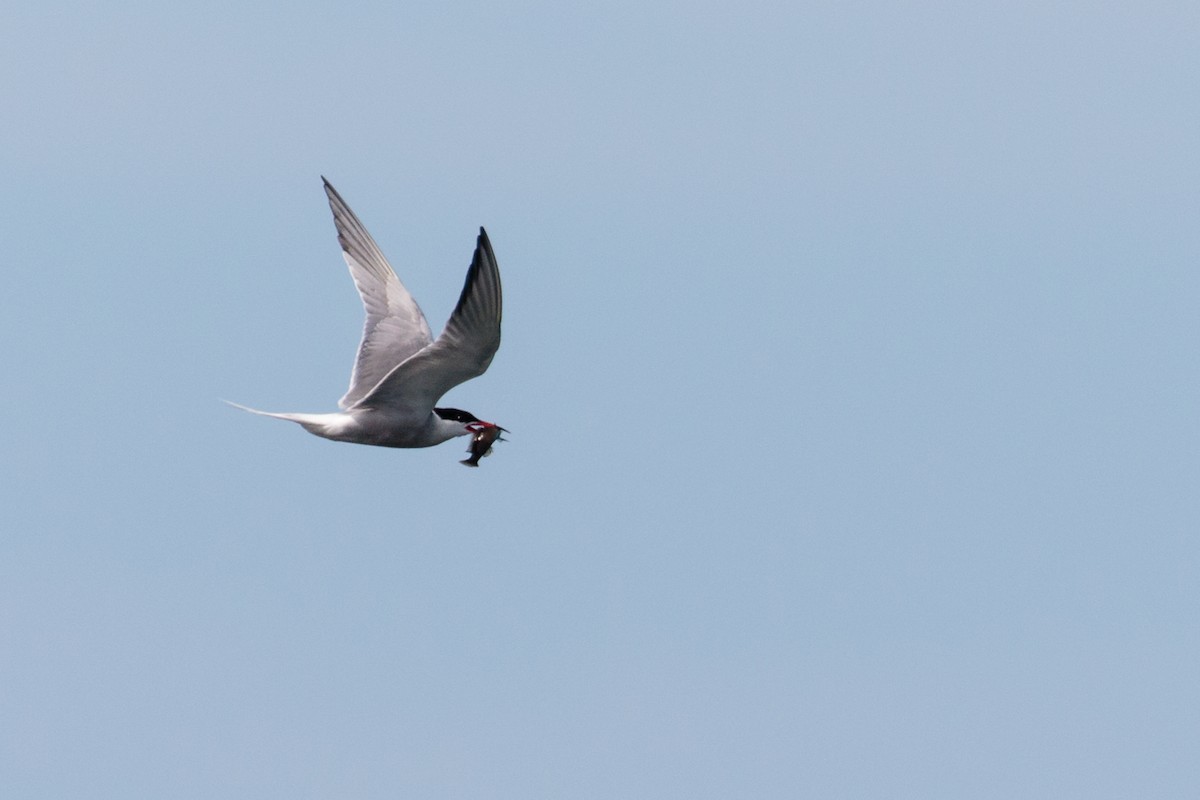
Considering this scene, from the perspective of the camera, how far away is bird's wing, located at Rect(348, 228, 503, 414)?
17.2 metres

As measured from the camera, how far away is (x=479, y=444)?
2036cm

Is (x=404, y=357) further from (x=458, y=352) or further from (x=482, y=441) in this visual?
(x=458, y=352)

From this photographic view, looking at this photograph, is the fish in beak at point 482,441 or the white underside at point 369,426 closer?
the white underside at point 369,426

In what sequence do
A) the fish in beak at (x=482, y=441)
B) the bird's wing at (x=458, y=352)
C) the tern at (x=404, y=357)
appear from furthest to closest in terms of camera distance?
1. the fish in beak at (x=482, y=441)
2. the tern at (x=404, y=357)
3. the bird's wing at (x=458, y=352)

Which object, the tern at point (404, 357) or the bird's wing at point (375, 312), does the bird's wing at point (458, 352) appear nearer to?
the tern at point (404, 357)

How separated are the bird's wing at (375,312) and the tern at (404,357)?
0.01m

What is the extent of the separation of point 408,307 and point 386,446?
2.07m

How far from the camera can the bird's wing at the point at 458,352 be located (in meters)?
17.2

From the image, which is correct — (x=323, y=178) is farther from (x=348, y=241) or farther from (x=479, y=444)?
(x=479, y=444)

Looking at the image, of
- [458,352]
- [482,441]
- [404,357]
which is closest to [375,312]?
[404,357]

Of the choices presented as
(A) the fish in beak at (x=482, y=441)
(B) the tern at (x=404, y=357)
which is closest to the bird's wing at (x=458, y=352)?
(B) the tern at (x=404, y=357)

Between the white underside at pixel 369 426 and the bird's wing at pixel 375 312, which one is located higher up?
the bird's wing at pixel 375 312

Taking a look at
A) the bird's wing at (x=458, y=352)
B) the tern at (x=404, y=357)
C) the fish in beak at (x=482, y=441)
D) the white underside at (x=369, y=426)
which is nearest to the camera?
the bird's wing at (x=458, y=352)

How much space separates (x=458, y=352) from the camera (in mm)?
18062
